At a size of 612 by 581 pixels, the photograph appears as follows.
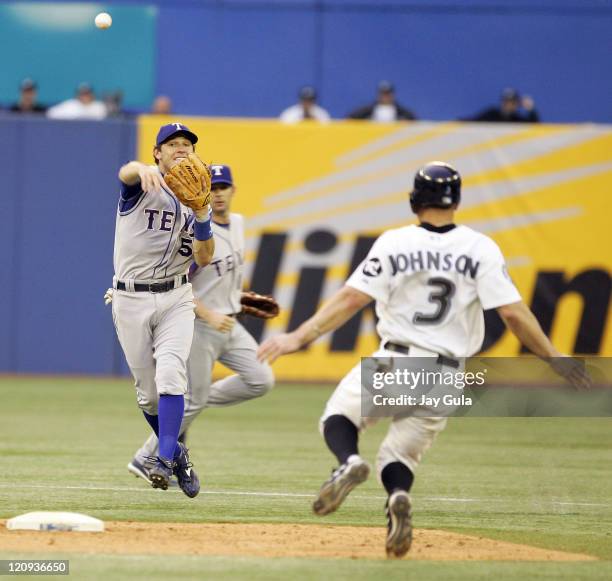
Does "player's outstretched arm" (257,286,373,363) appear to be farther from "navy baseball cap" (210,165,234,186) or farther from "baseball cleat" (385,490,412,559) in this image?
"navy baseball cap" (210,165,234,186)

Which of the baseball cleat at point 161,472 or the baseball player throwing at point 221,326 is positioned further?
the baseball player throwing at point 221,326

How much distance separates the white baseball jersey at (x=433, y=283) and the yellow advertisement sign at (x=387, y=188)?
384 inches

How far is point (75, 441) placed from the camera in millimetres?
11289

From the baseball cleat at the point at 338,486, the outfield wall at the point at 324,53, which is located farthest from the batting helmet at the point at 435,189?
the outfield wall at the point at 324,53

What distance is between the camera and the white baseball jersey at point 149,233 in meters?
7.77

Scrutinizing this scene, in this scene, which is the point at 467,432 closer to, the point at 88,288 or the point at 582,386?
the point at 88,288

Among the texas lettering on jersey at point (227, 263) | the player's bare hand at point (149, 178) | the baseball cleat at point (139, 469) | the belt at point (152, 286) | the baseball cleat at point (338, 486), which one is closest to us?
the baseball cleat at point (338, 486)

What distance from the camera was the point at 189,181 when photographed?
7.54 m

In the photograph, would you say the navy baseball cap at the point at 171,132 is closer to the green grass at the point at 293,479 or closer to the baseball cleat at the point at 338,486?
the green grass at the point at 293,479

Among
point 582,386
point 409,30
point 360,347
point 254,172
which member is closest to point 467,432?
point 360,347

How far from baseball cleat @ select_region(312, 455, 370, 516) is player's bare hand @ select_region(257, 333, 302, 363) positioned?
594 mm

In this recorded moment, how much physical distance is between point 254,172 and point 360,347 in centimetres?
248

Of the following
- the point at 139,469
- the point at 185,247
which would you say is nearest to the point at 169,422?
the point at 139,469

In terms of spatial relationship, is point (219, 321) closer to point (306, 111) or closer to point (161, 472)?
point (161, 472)
